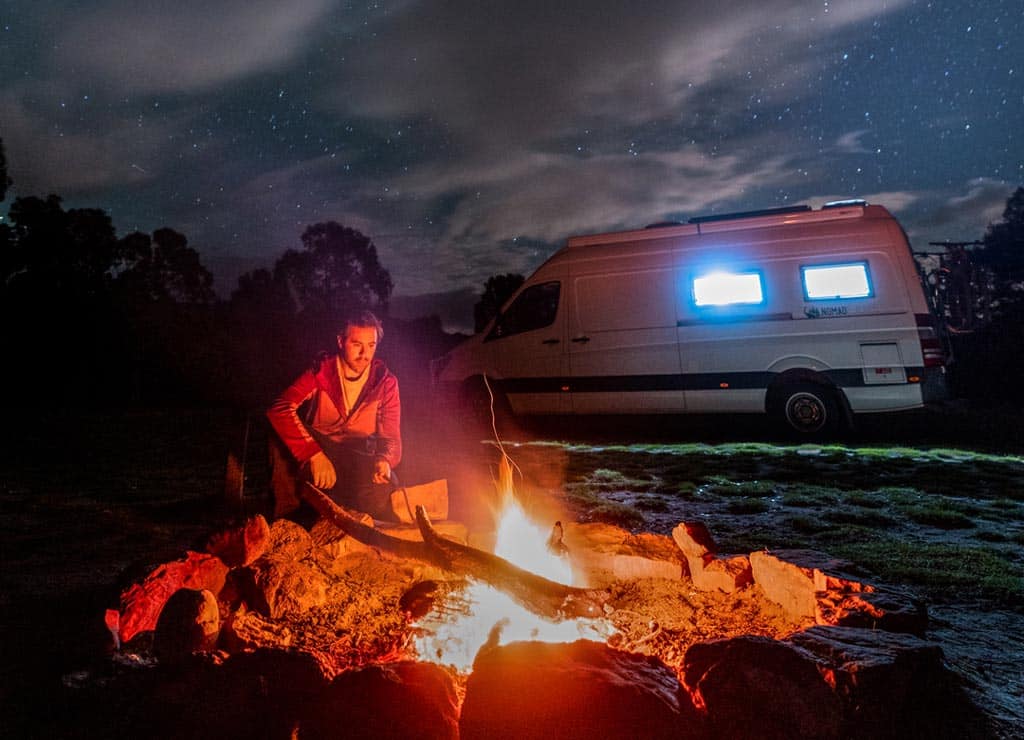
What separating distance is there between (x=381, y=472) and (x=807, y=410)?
660cm

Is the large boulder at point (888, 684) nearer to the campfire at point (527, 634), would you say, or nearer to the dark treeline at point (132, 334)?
the campfire at point (527, 634)

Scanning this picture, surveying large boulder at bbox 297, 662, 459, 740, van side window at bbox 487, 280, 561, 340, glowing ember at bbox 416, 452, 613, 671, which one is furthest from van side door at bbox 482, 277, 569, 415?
large boulder at bbox 297, 662, 459, 740

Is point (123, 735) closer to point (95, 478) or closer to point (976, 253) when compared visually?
point (95, 478)

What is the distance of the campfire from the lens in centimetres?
166

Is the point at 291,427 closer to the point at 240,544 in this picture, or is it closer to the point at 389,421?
the point at 389,421

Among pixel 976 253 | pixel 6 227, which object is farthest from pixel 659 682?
pixel 976 253

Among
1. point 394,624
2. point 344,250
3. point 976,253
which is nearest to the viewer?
point 394,624

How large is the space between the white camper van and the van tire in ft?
0.04

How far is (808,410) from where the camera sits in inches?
316

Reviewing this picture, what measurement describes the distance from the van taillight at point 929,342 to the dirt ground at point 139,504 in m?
1.12

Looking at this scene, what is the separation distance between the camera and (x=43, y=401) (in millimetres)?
17672

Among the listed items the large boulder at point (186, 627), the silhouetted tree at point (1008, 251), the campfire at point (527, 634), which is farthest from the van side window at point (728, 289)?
the silhouetted tree at point (1008, 251)

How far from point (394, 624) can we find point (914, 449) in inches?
277

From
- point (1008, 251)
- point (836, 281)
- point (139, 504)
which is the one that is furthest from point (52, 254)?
point (1008, 251)
